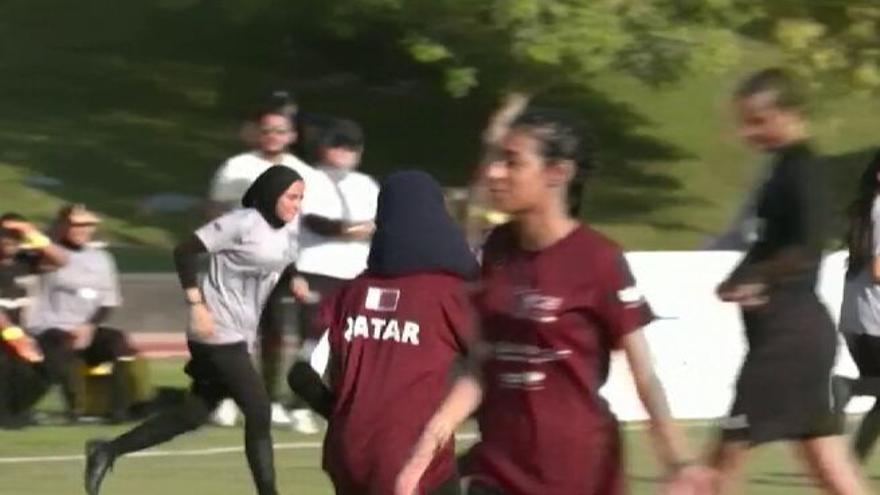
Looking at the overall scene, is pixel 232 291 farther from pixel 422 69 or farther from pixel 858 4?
pixel 422 69

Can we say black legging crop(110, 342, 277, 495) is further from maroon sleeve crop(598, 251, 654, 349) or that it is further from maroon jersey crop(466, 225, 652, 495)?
maroon sleeve crop(598, 251, 654, 349)

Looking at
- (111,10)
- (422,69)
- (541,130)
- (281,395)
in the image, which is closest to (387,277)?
(541,130)

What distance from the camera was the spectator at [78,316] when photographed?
16453mm

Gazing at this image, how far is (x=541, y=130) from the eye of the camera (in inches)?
264

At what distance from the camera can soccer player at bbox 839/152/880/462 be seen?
12.6 meters

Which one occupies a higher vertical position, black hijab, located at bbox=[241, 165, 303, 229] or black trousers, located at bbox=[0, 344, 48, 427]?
black hijab, located at bbox=[241, 165, 303, 229]

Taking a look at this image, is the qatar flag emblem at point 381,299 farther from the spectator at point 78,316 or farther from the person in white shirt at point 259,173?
the spectator at point 78,316

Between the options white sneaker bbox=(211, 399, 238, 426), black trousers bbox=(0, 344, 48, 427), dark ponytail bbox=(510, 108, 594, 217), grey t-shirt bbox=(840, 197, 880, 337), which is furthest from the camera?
black trousers bbox=(0, 344, 48, 427)

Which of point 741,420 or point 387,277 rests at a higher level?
point 387,277

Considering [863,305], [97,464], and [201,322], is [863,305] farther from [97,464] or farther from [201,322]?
[97,464]

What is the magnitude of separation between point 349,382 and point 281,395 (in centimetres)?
843

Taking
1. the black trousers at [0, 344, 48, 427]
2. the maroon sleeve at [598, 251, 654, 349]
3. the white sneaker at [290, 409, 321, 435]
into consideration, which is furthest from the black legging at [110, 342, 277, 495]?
the maroon sleeve at [598, 251, 654, 349]

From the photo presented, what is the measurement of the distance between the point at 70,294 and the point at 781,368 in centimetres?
829

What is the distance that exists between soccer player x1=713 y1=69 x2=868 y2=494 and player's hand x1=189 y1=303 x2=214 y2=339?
3233 mm
